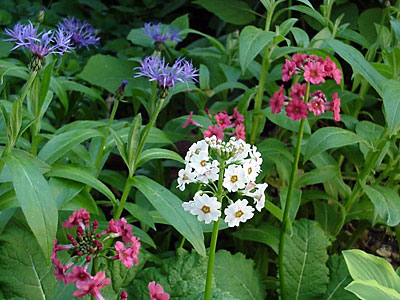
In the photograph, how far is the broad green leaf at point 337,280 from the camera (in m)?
1.89

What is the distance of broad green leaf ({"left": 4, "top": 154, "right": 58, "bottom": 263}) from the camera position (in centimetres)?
127

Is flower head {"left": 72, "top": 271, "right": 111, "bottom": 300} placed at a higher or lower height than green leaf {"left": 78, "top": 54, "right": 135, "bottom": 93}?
higher

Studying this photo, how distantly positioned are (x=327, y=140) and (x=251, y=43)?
0.39 meters

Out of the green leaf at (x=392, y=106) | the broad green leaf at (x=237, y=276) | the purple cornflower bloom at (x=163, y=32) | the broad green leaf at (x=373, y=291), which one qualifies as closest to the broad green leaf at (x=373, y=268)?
the broad green leaf at (x=373, y=291)

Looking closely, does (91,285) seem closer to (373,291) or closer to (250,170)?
(250,170)

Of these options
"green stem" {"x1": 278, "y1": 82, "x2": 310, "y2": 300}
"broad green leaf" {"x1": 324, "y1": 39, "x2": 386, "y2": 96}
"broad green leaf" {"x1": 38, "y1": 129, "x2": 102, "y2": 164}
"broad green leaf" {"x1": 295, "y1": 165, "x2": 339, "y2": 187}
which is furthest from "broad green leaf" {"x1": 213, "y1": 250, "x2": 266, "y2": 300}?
"broad green leaf" {"x1": 324, "y1": 39, "x2": 386, "y2": 96}

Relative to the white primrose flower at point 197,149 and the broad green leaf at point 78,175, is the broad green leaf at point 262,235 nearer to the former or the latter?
the broad green leaf at point 78,175

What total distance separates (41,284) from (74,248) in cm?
40

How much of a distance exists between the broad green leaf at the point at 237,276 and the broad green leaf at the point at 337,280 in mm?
237

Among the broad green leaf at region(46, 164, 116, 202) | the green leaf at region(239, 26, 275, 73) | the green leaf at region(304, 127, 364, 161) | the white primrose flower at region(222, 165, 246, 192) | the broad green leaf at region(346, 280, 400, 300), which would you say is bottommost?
the broad green leaf at region(346, 280, 400, 300)

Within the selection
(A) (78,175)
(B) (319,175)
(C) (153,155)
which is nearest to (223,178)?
(C) (153,155)

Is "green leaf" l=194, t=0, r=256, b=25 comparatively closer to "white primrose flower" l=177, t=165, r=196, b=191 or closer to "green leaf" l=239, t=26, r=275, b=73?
"green leaf" l=239, t=26, r=275, b=73

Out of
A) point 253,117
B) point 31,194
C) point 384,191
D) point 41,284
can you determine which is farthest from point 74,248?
point 384,191

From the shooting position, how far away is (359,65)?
1.82 metres
